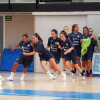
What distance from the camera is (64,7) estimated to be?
1914 cm

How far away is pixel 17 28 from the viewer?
2116 cm

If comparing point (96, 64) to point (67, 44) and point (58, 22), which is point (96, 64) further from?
point (67, 44)

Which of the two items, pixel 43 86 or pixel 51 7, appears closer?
pixel 43 86

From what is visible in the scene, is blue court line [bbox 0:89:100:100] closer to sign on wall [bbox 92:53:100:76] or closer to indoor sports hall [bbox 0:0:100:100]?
indoor sports hall [bbox 0:0:100:100]

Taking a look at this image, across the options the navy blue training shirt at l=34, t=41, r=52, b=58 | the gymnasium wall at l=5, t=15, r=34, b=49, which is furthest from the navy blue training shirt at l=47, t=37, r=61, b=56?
the gymnasium wall at l=5, t=15, r=34, b=49

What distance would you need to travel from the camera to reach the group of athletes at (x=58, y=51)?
14750mm

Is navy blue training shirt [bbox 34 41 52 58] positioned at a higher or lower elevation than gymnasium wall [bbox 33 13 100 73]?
lower

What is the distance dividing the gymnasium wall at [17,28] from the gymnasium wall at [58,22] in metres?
1.42

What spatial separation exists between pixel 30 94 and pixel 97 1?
890 centimetres

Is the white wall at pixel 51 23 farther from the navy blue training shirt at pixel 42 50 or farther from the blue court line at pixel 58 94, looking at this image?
the blue court line at pixel 58 94

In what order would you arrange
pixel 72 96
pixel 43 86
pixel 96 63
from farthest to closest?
1. pixel 96 63
2. pixel 43 86
3. pixel 72 96

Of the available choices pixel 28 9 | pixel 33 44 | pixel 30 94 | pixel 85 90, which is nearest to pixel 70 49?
pixel 33 44

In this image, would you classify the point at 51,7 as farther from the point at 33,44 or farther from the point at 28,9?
the point at 33,44

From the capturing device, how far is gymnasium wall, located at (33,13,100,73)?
18656 mm
